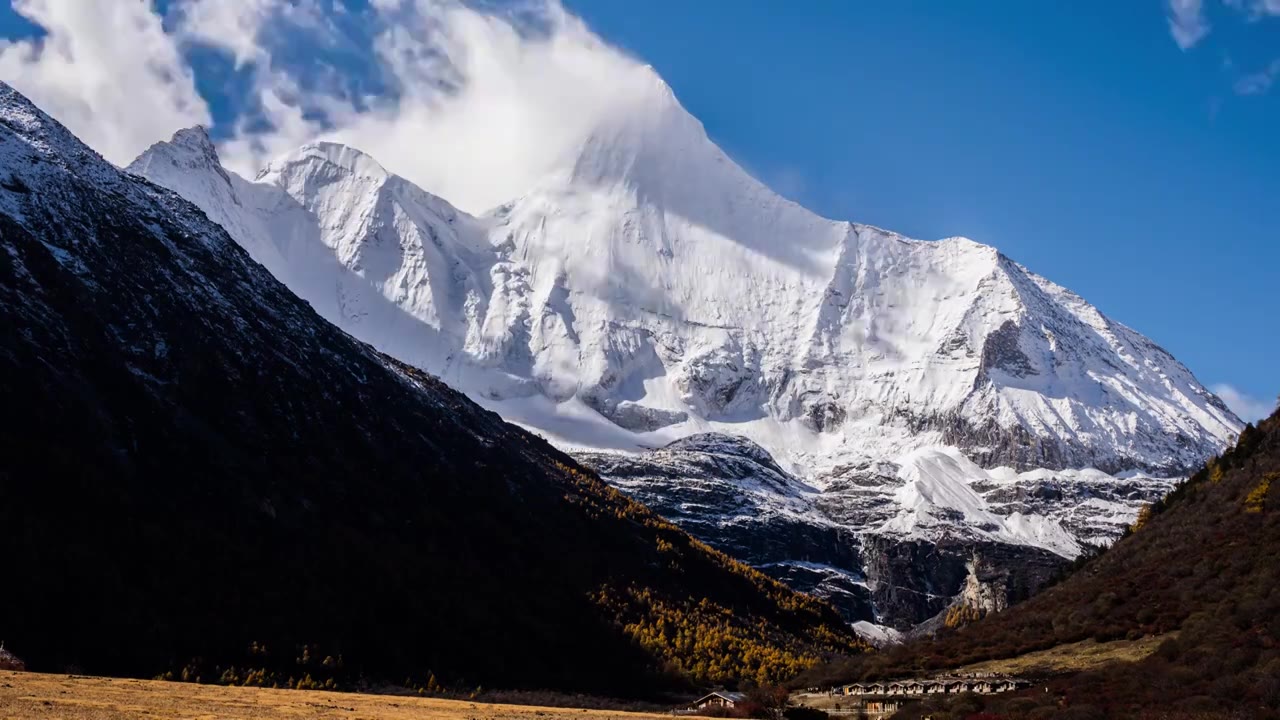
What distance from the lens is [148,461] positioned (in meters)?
114

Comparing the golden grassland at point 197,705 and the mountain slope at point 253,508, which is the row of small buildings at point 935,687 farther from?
the mountain slope at point 253,508

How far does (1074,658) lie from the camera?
3479 inches

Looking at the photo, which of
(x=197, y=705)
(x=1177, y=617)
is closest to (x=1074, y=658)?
(x=1177, y=617)

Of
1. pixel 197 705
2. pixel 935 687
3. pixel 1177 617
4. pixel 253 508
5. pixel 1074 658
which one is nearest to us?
pixel 197 705

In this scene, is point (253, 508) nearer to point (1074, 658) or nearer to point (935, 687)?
point (935, 687)

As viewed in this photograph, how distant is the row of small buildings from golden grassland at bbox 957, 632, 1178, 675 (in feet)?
12.1

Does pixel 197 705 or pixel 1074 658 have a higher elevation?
pixel 1074 658

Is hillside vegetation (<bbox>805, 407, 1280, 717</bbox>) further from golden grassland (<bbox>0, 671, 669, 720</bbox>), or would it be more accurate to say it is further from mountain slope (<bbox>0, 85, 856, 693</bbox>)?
mountain slope (<bbox>0, 85, 856, 693</bbox>)

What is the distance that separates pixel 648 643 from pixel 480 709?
86.1 m

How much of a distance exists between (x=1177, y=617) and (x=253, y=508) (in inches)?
3477

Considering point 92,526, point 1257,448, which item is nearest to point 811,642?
point 1257,448

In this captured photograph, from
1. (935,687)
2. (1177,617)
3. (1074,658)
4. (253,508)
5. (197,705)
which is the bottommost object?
(197,705)

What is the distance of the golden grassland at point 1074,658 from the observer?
84.2 meters

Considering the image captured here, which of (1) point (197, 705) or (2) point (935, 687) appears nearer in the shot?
(1) point (197, 705)
